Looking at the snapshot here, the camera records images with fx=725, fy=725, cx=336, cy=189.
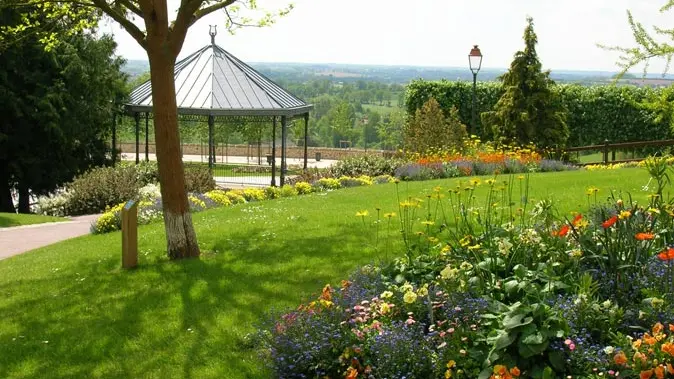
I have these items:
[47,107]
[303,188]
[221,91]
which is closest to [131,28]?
[303,188]

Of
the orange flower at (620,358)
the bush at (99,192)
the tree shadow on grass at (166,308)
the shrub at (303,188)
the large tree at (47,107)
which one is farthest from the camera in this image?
the large tree at (47,107)

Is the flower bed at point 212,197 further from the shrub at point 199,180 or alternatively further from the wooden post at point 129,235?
the wooden post at point 129,235

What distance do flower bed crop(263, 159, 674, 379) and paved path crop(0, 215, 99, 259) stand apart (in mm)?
8764

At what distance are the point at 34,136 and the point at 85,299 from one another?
1604 centimetres

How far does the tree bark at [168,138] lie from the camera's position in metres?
8.24

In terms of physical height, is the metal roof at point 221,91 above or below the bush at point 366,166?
above

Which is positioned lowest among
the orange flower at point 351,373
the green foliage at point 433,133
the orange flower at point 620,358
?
the orange flower at point 351,373

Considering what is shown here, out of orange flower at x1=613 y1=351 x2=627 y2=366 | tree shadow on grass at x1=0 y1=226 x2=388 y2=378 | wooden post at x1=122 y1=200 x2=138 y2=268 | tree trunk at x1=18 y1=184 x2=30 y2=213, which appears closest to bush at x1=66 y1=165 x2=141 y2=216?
tree trunk at x1=18 y1=184 x2=30 y2=213

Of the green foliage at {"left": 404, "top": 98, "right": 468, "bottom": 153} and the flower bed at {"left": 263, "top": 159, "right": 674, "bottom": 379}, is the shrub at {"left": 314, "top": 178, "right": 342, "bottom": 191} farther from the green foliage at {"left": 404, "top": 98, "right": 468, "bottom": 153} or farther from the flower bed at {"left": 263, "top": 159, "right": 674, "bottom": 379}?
the flower bed at {"left": 263, "top": 159, "right": 674, "bottom": 379}

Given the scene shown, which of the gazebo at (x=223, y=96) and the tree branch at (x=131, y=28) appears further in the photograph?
the gazebo at (x=223, y=96)

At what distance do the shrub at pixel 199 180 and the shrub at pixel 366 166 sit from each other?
3.46 m

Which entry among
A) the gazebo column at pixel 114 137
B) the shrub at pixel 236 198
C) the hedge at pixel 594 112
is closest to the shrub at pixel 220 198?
the shrub at pixel 236 198

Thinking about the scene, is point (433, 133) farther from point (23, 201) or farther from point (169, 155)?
point (169, 155)

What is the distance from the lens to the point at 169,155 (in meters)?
8.38
